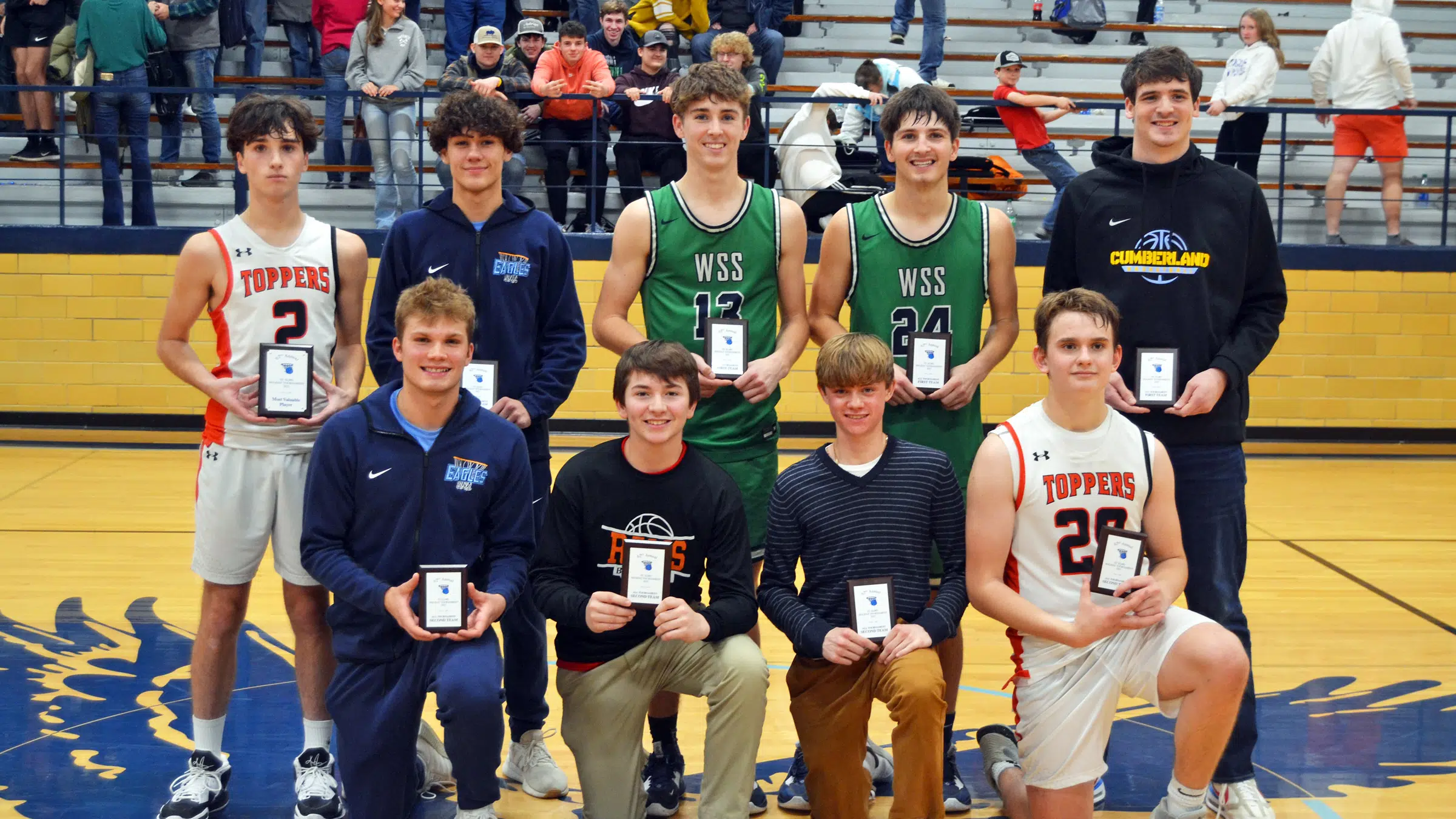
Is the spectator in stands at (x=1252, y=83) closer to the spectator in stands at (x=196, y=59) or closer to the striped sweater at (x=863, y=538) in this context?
the striped sweater at (x=863, y=538)

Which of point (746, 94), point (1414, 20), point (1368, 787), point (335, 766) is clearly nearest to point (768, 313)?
point (746, 94)

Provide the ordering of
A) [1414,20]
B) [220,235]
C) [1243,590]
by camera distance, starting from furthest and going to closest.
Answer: [1414,20] → [1243,590] → [220,235]

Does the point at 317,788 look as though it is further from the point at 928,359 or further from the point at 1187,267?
the point at 1187,267

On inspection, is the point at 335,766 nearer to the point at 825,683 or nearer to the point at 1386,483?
the point at 825,683

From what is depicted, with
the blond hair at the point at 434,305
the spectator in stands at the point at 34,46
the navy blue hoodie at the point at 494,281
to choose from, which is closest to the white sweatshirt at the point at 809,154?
the spectator in stands at the point at 34,46

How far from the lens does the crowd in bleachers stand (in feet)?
27.6

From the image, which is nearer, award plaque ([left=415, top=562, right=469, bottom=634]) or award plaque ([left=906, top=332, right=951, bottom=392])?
award plaque ([left=415, top=562, right=469, bottom=634])

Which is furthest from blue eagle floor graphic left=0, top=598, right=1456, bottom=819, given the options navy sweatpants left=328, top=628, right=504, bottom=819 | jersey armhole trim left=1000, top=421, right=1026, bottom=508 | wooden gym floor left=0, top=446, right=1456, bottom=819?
jersey armhole trim left=1000, top=421, right=1026, bottom=508

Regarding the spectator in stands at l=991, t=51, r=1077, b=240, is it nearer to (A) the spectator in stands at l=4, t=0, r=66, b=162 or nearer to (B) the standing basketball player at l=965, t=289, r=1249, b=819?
(B) the standing basketball player at l=965, t=289, r=1249, b=819

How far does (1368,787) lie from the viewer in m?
3.50

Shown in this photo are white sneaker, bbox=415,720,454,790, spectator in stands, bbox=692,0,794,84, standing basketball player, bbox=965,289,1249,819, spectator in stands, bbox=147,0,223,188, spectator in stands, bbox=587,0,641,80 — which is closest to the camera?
standing basketball player, bbox=965,289,1249,819

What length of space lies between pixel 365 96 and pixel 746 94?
5758 millimetres

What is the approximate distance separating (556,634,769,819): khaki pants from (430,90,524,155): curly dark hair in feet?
4.31

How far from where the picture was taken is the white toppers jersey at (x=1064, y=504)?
10.0 feet
